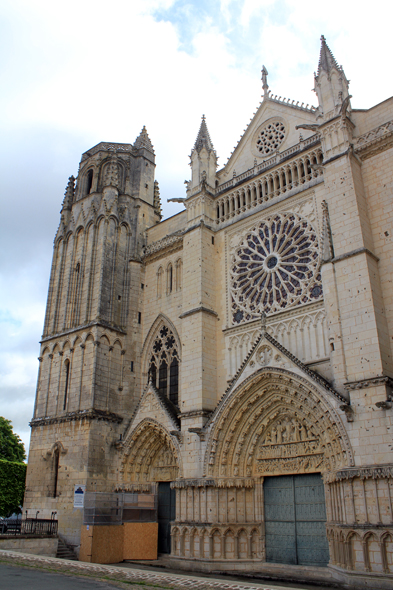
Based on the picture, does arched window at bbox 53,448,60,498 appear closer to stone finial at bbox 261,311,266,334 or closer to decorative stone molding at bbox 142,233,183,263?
decorative stone molding at bbox 142,233,183,263

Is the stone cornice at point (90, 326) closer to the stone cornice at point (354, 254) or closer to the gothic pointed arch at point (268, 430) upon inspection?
the gothic pointed arch at point (268, 430)

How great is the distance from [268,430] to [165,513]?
5.61 meters

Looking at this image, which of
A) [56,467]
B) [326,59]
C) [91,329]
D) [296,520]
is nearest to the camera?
[296,520]

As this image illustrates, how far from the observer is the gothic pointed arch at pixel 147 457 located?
18062 mm

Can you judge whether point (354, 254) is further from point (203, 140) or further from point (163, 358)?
point (203, 140)

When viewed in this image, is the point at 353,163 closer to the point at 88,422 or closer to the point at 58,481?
the point at 88,422

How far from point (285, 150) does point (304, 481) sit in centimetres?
1155

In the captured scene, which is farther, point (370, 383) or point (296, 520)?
point (296, 520)

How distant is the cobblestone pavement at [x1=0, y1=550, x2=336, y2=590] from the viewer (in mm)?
8875

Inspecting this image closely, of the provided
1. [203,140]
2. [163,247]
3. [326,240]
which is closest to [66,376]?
[163,247]

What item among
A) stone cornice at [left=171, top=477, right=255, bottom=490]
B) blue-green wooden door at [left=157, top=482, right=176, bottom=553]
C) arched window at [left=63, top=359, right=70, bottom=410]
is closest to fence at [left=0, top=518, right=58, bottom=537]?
blue-green wooden door at [left=157, top=482, right=176, bottom=553]

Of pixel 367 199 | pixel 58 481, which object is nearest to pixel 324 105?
pixel 367 199

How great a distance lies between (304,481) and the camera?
1449 centimetres

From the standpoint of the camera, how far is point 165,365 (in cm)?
2003
